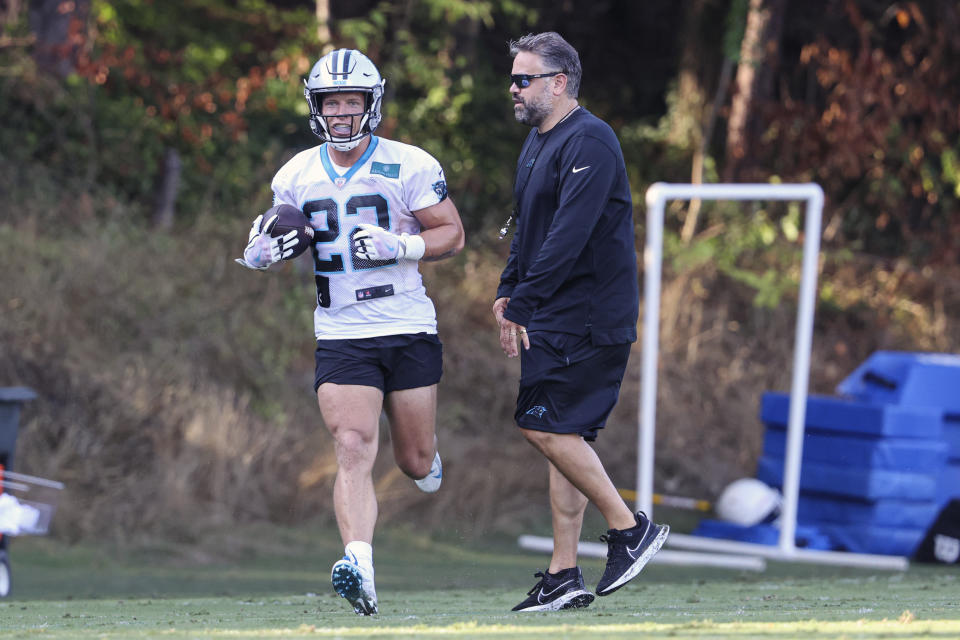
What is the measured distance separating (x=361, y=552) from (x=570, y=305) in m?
1.22

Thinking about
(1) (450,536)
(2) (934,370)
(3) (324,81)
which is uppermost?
(3) (324,81)

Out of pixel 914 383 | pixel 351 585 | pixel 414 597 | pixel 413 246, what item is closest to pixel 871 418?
pixel 914 383

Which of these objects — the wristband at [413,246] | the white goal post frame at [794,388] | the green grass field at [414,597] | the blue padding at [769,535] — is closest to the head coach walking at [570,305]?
the green grass field at [414,597]

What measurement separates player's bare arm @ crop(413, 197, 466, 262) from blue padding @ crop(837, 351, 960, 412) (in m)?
5.40

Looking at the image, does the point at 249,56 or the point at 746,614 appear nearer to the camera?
the point at 746,614

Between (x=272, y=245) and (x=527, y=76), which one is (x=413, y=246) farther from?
(x=527, y=76)

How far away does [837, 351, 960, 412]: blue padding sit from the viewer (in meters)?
10.7

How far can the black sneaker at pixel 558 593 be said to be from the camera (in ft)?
19.5

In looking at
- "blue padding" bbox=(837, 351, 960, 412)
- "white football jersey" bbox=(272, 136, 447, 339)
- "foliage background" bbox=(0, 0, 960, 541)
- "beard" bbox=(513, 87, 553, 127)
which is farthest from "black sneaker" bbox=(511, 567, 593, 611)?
"blue padding" bbox=(837, 351, 960, 412)

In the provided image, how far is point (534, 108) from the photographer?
5.92 metres

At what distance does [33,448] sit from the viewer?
10180mm

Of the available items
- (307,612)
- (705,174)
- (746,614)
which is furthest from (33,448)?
(705,174)

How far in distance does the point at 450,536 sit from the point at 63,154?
593 centimetres

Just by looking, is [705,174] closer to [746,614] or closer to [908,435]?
[908,435]
